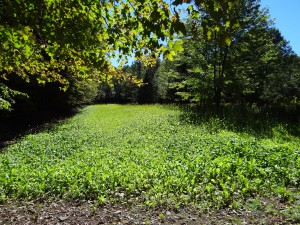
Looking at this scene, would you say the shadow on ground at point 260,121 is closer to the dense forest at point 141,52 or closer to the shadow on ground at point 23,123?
the dense forest at point 141,52

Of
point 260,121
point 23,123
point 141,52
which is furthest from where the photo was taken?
point 23,123

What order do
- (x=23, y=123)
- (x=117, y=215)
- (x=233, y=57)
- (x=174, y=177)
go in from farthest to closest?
1. (x=23, y=123)
2. (x=233, y=57)
3. (x=174, y=177)
4. (x=117, y=215)

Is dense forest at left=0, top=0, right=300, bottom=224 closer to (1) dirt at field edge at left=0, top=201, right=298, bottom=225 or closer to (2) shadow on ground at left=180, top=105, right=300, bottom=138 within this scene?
(1) dirt at field edge at left=0, top=201, right=298, bottom=225

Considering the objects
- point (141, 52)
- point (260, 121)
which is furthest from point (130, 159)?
point (260, 121)

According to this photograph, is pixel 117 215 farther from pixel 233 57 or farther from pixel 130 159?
pixel 233 57

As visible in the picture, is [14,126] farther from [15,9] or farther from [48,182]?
[15,9]

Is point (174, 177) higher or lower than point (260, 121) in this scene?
lower

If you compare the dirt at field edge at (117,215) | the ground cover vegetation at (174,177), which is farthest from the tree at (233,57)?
the dirt at field edge at (117,215)

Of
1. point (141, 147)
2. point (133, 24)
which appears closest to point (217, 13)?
point (133, 24)

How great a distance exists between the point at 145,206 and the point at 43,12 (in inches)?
176

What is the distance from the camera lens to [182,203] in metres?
6.10

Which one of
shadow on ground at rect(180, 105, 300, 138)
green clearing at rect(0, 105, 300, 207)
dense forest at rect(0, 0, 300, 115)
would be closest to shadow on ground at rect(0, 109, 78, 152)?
dense forest at rect(0, 0, 300, 115)

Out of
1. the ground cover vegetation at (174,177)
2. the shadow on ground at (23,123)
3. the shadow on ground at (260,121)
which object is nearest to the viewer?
the ground cover vegetation at (174,177)

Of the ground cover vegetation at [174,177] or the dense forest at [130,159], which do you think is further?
the ground cover vegetation at [174,177]
